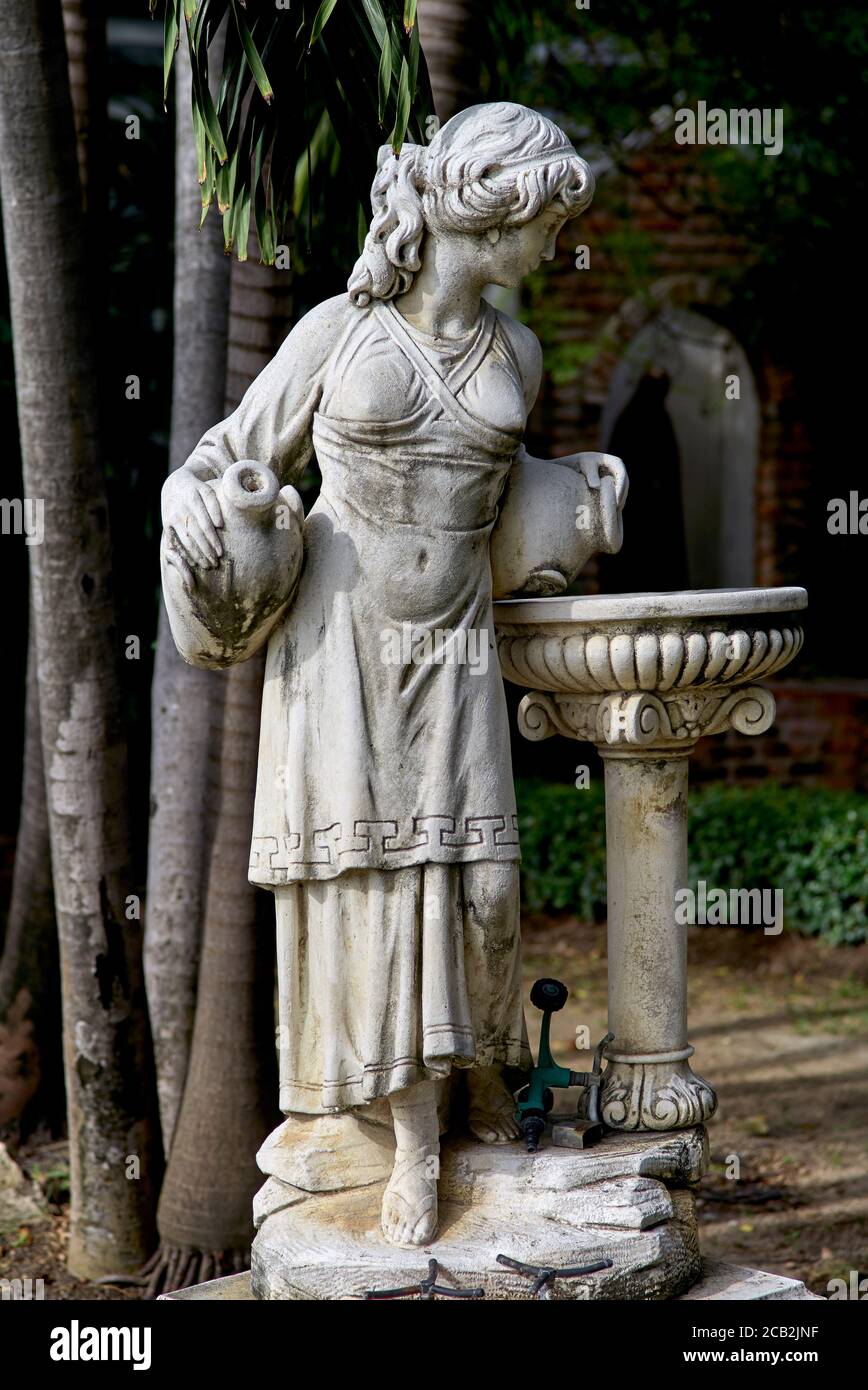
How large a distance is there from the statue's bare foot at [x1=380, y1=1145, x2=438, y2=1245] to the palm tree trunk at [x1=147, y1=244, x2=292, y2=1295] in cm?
156

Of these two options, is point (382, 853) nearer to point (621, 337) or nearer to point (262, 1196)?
point (262, 1196)

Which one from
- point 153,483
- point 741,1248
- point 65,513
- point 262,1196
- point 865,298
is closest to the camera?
point 262,1196

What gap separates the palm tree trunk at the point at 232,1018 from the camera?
4.75 m

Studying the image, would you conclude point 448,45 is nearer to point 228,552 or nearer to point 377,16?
point 377,16

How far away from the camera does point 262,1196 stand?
3.42 metres

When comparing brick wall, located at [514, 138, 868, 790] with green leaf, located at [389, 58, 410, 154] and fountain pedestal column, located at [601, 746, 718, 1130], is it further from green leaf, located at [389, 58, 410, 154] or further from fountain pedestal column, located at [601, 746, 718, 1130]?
fountain pedestal column, located at [601, 746, 718, 1130]

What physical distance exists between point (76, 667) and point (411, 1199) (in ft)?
7.11

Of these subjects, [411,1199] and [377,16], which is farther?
[377,16]

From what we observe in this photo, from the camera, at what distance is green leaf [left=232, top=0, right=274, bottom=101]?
11.6 feet

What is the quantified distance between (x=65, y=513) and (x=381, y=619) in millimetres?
1902

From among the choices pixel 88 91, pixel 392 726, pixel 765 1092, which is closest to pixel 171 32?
pixel 392 726

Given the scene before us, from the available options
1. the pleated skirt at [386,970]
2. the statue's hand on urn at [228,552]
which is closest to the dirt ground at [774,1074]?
the pleated skirt at [386,970]

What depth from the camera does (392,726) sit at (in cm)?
321
